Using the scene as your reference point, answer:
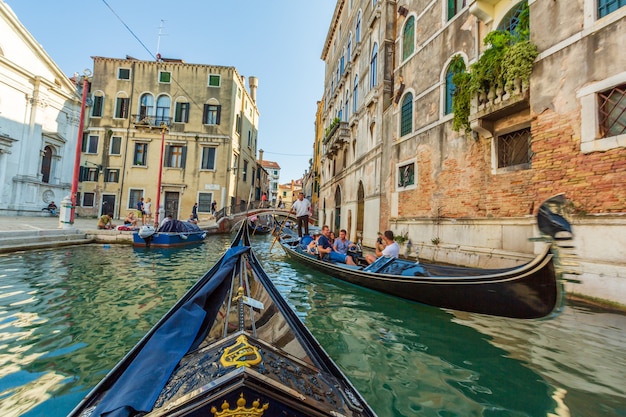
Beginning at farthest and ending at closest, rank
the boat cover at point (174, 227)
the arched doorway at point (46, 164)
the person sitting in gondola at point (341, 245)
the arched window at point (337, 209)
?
the arched doorway at point (46, 164) < the arched window at point (337, 209) < the boat cover at point (174, 227) < the person sitting in gondola at point (341, 245)

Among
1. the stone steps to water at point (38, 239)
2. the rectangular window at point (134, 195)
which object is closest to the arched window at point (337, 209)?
the stone steps to water at point (38, 239)

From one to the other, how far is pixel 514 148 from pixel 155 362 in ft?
20.0

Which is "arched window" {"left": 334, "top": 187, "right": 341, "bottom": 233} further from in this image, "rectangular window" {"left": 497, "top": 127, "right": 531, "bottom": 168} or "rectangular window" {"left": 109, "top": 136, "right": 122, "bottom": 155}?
"rectangular window" {"left": 109, "top": 136, "right": 122, "bottom": 155}

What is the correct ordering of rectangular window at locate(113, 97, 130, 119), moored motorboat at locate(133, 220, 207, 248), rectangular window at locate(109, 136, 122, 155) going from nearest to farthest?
moored motorboat at locate(133, 220, 207, 248) < rectangular window at locate(109, 136, 122, 155) < rectangular window at locate(113, 97, 130, 119)

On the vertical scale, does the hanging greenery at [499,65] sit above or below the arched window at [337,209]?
above

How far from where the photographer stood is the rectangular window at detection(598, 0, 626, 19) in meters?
3.71

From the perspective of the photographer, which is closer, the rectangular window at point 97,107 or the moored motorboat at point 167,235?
the moored motorboat at point 167,235

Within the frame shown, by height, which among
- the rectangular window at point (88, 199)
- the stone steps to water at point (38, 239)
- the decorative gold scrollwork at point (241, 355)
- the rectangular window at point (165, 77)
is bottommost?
the stone steps to water at point (38, 239)

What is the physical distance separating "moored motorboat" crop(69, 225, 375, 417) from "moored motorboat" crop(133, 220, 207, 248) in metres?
8.06

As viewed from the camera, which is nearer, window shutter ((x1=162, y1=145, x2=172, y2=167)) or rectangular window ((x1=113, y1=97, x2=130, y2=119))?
window shutter ((x1=162, y1=145, x2=172, y2=167))

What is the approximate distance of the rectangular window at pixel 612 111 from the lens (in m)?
3.67

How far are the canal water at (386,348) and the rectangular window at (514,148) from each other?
264 cm

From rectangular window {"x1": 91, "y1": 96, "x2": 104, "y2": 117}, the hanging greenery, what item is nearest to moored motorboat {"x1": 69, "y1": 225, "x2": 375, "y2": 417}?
the hanging greenery

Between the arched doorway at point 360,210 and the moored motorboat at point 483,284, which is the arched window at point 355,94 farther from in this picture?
the moored motorboat at point 483,284
